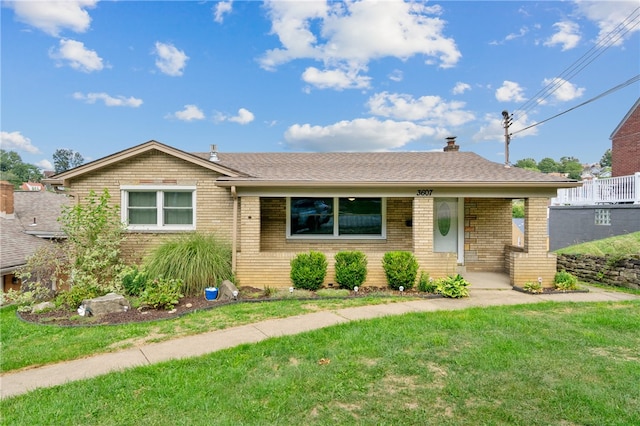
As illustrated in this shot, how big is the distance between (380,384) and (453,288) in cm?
473

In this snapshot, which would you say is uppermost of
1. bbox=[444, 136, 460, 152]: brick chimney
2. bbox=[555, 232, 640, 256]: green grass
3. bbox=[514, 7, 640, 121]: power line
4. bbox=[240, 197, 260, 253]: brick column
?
bbox=[514, 7, 640, 121]: power line

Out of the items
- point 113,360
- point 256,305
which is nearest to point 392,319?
point 256,305

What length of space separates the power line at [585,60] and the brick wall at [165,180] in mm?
12499

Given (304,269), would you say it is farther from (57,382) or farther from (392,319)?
(57,382)

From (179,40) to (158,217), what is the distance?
8467 millimetres

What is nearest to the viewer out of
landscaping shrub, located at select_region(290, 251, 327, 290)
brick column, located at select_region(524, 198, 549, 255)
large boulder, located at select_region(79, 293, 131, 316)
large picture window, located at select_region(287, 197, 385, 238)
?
large boulder, located at select_region(79, 293, 131, 316)

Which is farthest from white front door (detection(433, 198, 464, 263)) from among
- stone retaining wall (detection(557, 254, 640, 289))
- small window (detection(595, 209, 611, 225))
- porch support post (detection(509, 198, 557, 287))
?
small window (detection(595, 209, 611, 225))

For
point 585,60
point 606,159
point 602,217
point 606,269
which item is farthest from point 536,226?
point 606,159

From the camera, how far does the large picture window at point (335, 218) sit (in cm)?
1056

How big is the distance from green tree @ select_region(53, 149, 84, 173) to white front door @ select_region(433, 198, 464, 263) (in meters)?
106

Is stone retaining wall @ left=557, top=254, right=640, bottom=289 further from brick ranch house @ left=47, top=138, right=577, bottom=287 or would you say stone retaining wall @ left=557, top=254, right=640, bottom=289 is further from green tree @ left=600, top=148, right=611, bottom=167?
green tree @ left=600, top=148, right=611, bottom=167

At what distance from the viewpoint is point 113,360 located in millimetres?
4445

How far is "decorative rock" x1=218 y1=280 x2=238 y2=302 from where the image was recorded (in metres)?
7.59

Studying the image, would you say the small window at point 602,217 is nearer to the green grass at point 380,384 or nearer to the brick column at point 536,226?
the brick column at point 536,226
